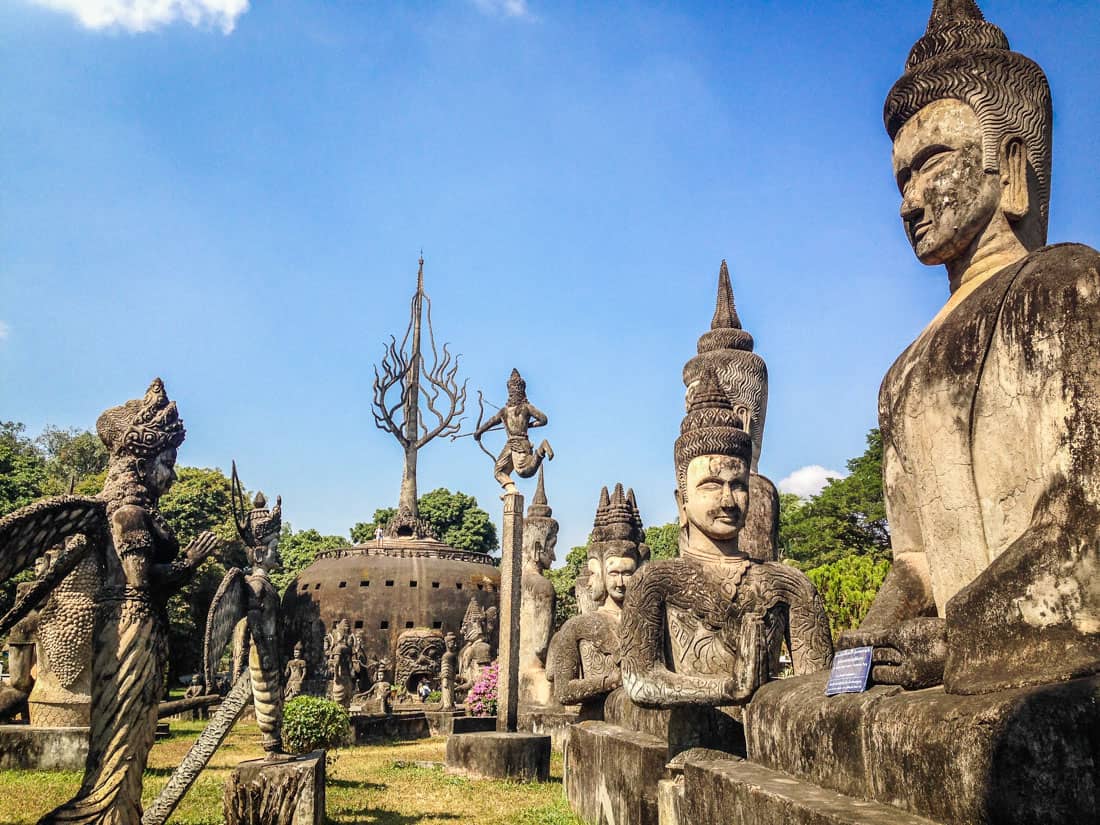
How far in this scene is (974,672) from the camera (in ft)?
7.77

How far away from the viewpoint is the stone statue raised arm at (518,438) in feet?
55.1

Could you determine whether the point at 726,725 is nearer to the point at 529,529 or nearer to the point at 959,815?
the point at 959,815

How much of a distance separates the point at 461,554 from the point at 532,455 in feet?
59.6

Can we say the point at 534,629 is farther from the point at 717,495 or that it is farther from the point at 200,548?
the point at 717,495

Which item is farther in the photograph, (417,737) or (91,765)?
(417,737)

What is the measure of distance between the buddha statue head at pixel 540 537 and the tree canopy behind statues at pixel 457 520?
35880 mm

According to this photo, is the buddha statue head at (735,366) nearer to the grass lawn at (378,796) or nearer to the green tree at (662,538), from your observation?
the grass lawn at (378,796)

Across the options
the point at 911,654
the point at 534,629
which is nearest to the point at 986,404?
the point at 911,654

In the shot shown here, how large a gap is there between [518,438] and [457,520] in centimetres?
3781

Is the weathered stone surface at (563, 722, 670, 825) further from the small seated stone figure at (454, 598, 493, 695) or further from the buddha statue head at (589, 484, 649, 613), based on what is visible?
the small seated stone figure at (454, 598, 493, 695)

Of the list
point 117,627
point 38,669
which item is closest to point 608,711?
point 117,627

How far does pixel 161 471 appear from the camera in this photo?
6.10 meters

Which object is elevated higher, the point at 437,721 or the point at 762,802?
the point at 762,802

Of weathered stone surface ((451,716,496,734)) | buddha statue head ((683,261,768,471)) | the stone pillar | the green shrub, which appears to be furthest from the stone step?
weathered stone surface ((451,716,496,734))
